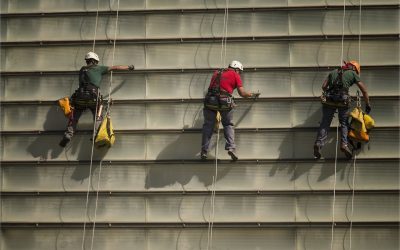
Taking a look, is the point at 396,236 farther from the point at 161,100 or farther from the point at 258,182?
the point at 161,100

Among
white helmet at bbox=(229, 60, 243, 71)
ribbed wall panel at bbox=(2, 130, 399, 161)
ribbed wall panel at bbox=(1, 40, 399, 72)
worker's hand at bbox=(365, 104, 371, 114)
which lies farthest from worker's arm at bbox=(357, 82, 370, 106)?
white helmet at bbox=(229, 60, 243, 71)

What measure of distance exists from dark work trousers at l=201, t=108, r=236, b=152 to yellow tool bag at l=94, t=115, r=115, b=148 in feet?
5.64

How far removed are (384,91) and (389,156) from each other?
1245 millimetres

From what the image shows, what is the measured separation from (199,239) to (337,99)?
356 cm

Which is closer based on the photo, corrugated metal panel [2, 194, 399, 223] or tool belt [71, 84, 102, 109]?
corrugated metal panel [2, 194, 399, 223]

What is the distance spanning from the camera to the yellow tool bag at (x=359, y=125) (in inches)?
588

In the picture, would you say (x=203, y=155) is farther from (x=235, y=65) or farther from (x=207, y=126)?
(x=235, y=65)

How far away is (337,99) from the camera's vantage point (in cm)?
1492

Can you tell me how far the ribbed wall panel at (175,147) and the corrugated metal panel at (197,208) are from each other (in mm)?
777

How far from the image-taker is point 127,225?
15.4 metres

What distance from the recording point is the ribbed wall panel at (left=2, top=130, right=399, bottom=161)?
15352 mm

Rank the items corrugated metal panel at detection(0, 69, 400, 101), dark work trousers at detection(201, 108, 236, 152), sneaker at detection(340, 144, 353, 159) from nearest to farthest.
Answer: sneaker at detection(340, 144, 353, 159), dark work trousers at detection(201, 108, 236, 152), corrugated metal panel at detection(0, 69, 400, 101)

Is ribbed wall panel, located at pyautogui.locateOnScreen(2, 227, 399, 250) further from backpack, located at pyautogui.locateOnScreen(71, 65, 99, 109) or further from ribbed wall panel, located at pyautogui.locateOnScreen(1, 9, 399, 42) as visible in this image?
ribbed wall panel, located at pyautogui.locateOnScreen(1, 9, 399, 42)

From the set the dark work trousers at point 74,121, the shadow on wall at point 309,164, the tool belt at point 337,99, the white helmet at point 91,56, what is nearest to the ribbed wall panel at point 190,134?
the shadow on wall at point 309,164
